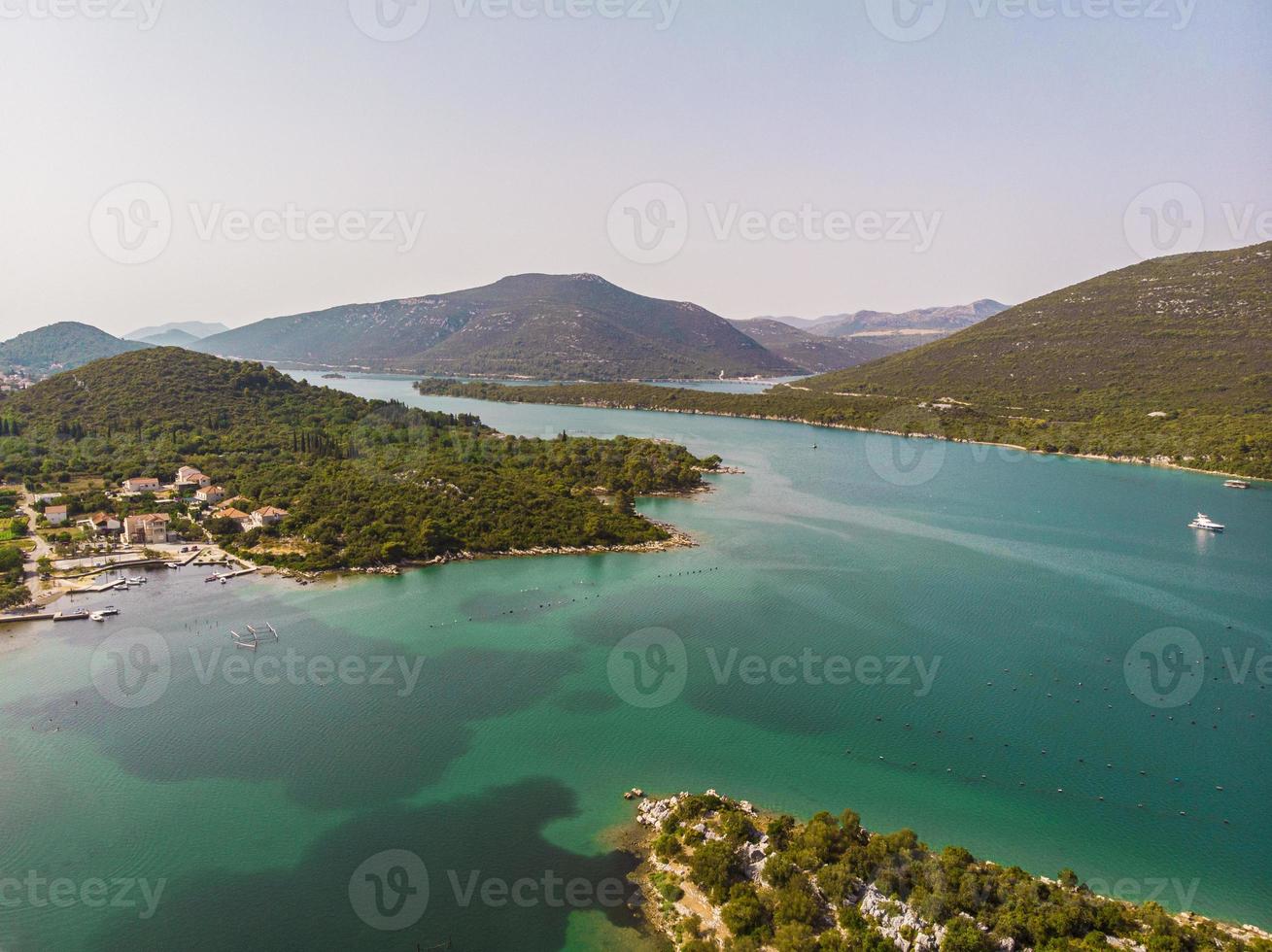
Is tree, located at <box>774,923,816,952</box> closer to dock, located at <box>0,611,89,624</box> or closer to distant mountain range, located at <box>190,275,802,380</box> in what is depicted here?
dock, located at <box>0,611,89,624</box>

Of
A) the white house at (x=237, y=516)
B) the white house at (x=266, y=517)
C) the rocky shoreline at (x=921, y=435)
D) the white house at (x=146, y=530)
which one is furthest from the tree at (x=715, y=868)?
the rocky shoreline at (x=921, y=435)

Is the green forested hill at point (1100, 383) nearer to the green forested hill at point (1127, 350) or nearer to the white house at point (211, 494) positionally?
the green forested hill at point (1127, 350)

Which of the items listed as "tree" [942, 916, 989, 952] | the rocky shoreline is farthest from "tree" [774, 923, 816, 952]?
the rocky shoreline

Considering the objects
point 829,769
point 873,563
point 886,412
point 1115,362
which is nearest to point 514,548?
point 873,563

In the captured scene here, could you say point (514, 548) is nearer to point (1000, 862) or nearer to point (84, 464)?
point (1000, 862)

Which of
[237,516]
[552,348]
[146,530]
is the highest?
[552,348]

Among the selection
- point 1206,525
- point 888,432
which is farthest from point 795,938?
point 888,432

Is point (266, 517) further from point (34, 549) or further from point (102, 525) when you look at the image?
point (34, 549)

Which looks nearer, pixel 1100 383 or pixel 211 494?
pixel 211 494
